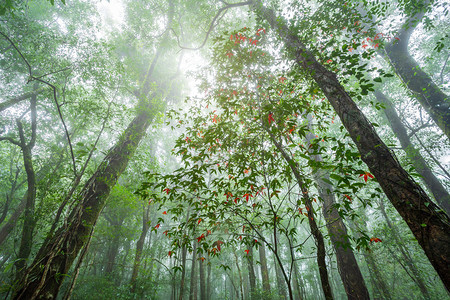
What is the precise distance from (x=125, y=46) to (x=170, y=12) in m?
3.91

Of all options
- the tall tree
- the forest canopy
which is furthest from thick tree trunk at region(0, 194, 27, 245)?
the tall tree

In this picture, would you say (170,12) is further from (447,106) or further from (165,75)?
(447,106)

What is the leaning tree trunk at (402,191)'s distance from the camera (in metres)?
1.71

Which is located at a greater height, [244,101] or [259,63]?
[259,63]

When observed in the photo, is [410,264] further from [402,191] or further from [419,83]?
[402,191]

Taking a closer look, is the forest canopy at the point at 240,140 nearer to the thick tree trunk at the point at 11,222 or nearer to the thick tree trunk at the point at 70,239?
the thick tree trunk at the point at 70,239

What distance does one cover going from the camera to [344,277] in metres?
5.16

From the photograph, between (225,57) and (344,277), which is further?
(344,277)

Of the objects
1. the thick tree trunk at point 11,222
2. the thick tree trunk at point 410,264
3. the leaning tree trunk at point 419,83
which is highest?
the leaning tree trunk at point 419,83

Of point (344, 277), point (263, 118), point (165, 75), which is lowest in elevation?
point (344, 277)

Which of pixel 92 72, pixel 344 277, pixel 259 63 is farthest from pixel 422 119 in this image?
pixel 92 72

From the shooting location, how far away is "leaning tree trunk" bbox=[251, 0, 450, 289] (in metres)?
1.71

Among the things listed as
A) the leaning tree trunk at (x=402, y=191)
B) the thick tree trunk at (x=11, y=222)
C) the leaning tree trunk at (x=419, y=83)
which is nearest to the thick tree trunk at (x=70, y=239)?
the leaning tree trunk at (x=402, y=191)

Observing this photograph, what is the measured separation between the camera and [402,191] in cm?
202
